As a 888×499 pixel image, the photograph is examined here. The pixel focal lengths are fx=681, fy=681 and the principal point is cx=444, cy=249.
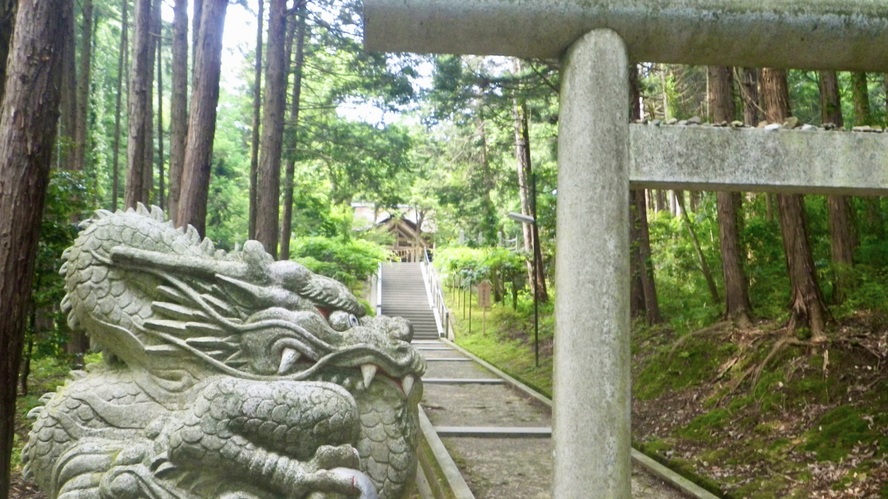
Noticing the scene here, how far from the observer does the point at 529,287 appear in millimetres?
22562

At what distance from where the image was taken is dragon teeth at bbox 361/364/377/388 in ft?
13.1

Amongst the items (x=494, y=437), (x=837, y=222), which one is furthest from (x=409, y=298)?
(x=837, y=222)

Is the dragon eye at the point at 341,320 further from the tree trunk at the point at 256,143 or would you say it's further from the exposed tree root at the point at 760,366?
the tree trunk at the point at 256,143

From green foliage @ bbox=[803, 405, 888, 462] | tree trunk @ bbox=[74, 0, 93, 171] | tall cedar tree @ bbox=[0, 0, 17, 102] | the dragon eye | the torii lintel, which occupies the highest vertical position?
tree trunk @ bbox=[74, 0, 93, 171]

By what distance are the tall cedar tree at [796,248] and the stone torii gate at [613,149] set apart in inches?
173

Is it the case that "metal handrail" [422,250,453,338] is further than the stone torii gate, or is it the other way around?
"metal handrail" [422,250,453,338]

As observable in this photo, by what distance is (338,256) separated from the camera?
74.5 ft

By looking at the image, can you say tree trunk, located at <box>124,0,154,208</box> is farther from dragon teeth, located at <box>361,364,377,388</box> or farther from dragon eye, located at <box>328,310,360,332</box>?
dragon teeth, located at <box>361,364,377,388</box>

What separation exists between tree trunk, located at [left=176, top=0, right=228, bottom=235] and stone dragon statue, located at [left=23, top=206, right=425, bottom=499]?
4.26 m

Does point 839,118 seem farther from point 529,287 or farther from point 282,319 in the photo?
point 529,287

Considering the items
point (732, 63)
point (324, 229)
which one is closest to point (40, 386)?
point (732, 63)

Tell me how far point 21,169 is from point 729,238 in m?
8.77

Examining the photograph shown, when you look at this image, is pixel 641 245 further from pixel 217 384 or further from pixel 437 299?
pixel 437 299

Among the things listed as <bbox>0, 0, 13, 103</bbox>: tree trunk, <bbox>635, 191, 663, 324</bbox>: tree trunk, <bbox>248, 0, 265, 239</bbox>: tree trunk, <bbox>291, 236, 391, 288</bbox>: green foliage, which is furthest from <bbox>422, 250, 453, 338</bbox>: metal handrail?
<bbox>0, 0, 13, 103</bbox>: tree trunk
